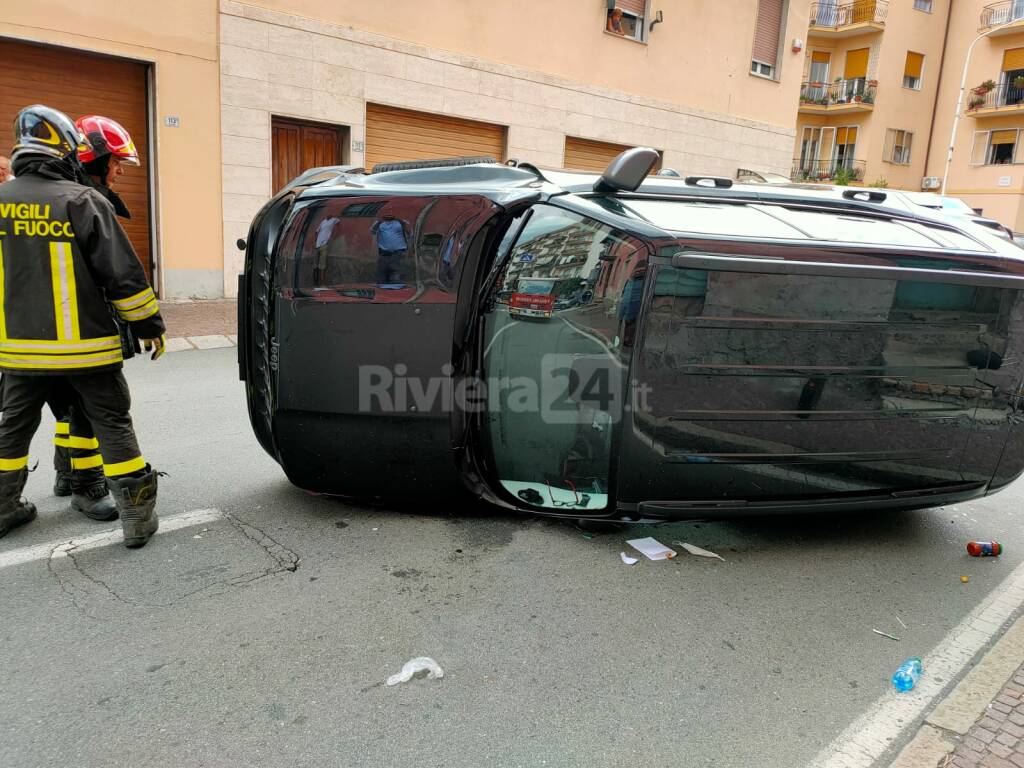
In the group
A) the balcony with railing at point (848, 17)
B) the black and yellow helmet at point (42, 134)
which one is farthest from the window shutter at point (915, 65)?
the black and yellow helmet at point (42, 134)

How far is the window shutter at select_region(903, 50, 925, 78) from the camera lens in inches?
1391

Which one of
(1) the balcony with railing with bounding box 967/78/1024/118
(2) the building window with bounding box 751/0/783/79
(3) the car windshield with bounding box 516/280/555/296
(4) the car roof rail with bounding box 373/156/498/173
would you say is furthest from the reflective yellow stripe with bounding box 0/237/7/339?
(1) the balcony with railing with bounding box 967/78/1024/118

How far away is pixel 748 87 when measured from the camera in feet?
58.2

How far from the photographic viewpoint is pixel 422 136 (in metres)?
12.9

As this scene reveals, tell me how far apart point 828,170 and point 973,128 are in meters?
6.57

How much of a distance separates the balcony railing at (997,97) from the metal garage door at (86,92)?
1427 inches

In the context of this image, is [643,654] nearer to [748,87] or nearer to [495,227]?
[495,227]

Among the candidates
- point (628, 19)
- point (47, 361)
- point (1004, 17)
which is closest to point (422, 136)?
point (628, 19)

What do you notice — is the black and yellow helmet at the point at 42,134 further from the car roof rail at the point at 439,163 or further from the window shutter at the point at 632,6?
the window shutter at the point at 632,6

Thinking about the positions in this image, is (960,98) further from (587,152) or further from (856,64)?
(587,152)

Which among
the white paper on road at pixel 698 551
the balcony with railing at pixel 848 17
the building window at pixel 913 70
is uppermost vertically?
the balcony with railing at pixel 848 17

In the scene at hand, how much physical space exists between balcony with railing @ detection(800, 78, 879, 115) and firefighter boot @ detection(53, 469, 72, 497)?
3679 cm

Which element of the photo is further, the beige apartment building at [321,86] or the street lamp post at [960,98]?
the street lamp post at [960,98]

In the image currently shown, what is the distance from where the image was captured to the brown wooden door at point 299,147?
11508mm
